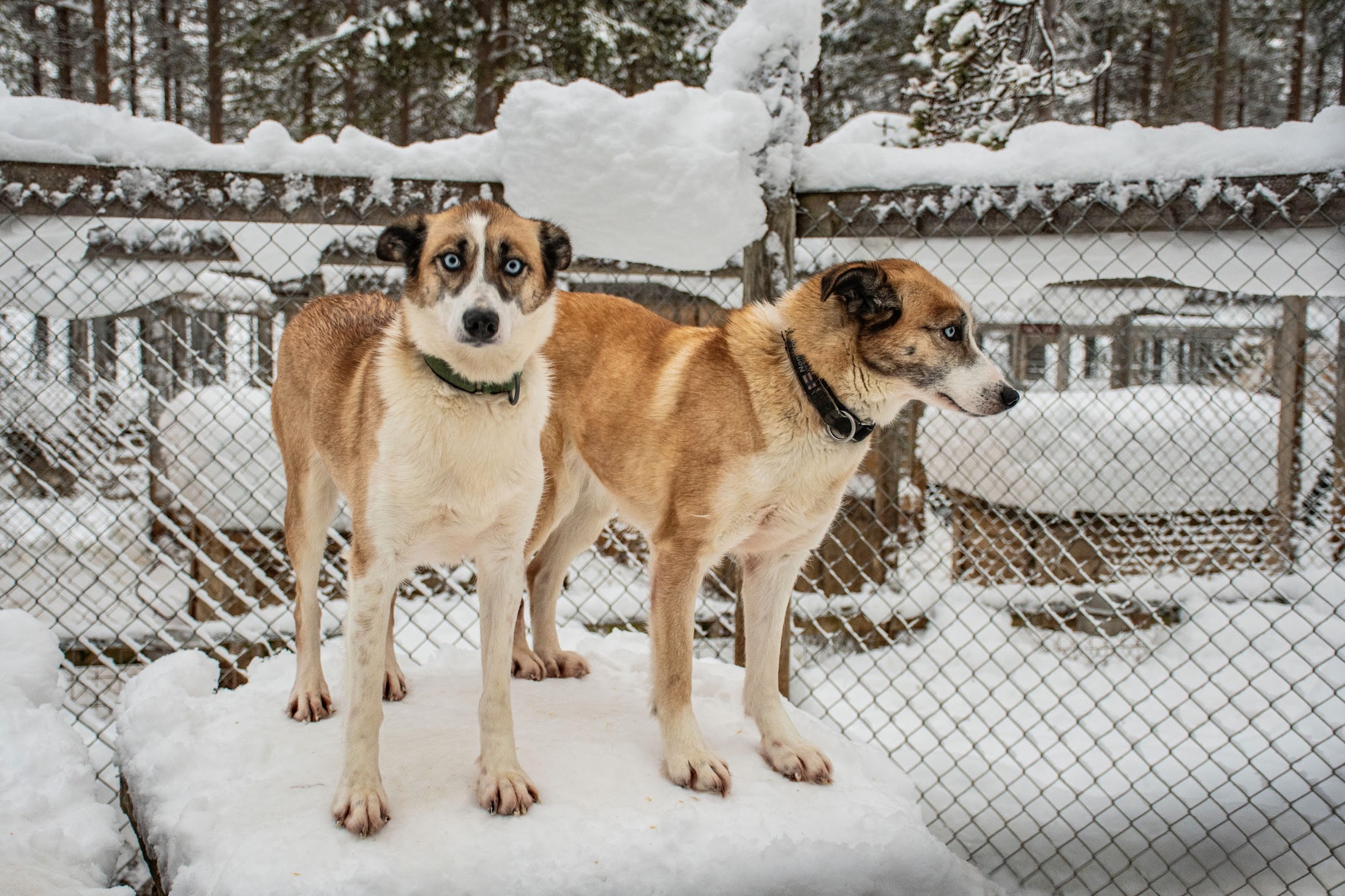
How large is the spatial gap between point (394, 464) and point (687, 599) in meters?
0.94

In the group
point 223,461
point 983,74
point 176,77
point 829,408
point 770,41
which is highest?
point 176,77

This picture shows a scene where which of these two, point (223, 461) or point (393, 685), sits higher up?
point (223, 461)

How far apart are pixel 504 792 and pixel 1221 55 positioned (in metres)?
19.7

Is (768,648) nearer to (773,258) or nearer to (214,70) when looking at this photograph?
(773,258)

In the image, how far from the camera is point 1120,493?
5977 millimetres

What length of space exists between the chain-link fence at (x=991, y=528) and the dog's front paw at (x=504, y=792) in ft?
5.37

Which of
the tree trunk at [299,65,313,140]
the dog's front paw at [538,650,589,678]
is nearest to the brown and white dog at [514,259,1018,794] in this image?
the dog's front paw at [538,650,589,678]

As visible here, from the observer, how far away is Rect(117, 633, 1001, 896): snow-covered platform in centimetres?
183

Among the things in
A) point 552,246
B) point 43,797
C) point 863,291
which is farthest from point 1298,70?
point 43,797

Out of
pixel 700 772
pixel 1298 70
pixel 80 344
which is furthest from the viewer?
pixel 1298 70

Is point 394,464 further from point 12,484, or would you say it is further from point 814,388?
point 12,484

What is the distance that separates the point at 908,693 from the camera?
17.0ft

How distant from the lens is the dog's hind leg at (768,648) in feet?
8.18

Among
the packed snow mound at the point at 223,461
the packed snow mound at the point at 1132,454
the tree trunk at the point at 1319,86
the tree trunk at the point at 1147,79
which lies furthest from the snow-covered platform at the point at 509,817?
the tree trunk at the point at 1319,86
